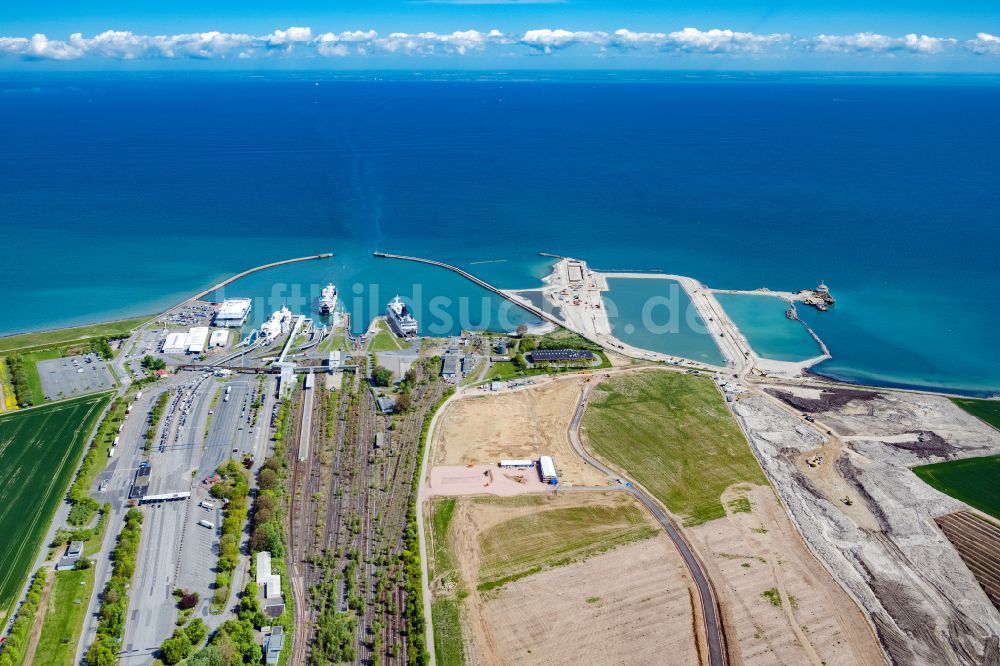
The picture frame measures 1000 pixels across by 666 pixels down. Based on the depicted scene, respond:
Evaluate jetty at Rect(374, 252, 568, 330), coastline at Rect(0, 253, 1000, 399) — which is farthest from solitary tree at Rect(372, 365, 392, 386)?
jetty at Rect(374, 252, 568, 330)

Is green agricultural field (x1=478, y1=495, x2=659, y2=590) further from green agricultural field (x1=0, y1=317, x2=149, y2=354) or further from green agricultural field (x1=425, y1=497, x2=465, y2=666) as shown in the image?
green agricultural field (x1=0, y1=317, x2=149, y2=354)

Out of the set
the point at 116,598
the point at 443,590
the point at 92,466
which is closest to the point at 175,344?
the point at 92,466

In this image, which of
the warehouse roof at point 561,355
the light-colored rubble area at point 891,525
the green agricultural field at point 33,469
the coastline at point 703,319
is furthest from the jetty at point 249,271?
the light-colored rubble area at point 891,525

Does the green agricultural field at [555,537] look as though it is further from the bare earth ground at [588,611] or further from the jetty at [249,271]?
the jetty at [249,271]

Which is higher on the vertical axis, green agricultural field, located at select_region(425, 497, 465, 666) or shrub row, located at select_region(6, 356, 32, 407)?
shrub row, located at select_region(6, 356, 32, 407)

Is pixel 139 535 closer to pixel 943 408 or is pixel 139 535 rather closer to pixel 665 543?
pixel 665 543

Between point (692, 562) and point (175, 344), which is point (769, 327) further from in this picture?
point (175, 344)

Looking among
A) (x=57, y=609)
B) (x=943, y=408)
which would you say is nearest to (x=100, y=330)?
(x=57, y=609)
